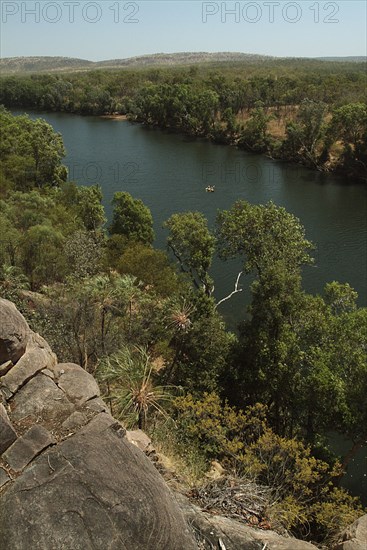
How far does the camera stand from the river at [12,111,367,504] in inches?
1448

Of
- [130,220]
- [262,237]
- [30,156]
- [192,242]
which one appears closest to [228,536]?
[262,237]

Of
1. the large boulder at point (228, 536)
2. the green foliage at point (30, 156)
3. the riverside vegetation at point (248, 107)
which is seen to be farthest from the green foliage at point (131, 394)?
Answer: the riverside vegetation at point (248, 107)

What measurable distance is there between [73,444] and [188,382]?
43.6 ft

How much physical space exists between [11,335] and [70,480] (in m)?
3.89

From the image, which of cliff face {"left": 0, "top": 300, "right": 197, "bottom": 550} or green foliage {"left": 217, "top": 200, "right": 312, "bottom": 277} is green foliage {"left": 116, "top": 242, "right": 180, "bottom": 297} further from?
cliff face {"left": 0, "top": 300, "right": 197, "bottom": 550}

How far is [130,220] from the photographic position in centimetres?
3838

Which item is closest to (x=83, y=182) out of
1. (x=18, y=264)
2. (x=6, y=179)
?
(x=6, y=179)

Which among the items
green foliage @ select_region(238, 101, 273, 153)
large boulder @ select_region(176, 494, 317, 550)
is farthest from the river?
large boulder @ select_region(176, 494, 317, 550)

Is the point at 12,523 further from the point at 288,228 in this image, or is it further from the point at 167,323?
the point at 288,228

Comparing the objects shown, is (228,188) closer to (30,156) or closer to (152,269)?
(30,156)

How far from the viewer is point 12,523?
6.93m

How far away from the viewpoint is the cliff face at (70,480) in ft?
22.8

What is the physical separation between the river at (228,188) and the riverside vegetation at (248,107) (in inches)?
136

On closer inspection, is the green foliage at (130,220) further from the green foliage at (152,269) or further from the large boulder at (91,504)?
the large boulder at (91,504)
